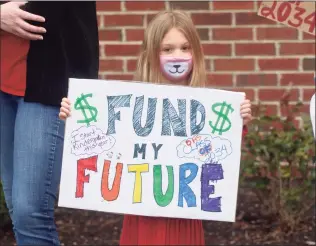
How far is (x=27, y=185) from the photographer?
107 inches

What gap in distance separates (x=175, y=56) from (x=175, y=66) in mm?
36

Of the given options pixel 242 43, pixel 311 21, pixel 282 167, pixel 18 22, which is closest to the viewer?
pixel 18 22

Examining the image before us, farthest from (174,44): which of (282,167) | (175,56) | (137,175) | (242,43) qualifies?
(242,43)

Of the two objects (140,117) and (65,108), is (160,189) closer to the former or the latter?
(140,117)

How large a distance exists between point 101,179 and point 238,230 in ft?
5.50

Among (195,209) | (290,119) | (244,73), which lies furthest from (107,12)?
(195,209)

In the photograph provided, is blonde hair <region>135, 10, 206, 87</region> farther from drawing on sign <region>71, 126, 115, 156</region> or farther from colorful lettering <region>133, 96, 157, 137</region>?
drawing on sign <region>71, 126, 115, 156</region>

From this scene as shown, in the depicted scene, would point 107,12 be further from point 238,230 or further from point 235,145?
point 235,145

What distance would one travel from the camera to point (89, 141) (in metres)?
2.73

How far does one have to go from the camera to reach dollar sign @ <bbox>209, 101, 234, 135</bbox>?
2.69m

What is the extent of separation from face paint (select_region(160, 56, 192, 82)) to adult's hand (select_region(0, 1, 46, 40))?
0.46 m

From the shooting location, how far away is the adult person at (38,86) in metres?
2.71

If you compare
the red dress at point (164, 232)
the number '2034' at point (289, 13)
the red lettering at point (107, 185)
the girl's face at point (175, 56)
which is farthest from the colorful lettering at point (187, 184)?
the number '2034' at point (289, 13)

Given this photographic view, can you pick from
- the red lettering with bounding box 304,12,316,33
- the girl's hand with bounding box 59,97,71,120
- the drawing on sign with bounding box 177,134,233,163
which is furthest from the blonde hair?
the red lettering with bounding box 304,12,316,33
